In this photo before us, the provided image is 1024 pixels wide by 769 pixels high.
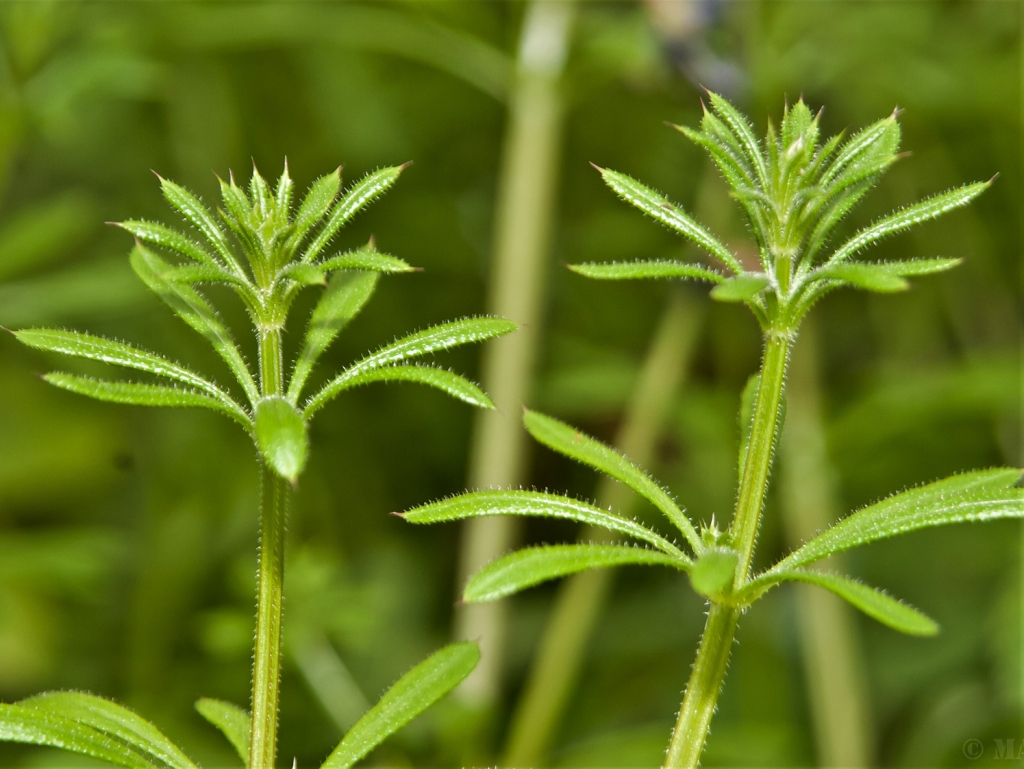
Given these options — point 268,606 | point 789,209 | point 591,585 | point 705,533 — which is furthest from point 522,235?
point 268,606

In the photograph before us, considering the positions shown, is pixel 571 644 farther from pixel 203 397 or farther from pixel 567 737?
pixel 203 397

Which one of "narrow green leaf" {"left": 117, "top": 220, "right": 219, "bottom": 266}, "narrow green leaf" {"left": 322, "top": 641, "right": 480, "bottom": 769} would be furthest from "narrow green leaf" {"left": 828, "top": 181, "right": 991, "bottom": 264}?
"narrow green leaf" {"left": 117, "top": 220, "right": 219, "bottom": 266}

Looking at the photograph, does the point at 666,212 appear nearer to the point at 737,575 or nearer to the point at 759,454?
the point at 759,454

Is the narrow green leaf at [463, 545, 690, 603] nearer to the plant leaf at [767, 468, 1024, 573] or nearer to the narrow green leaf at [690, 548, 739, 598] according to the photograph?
the narrow green leaf at [690, 548, 739, 598]

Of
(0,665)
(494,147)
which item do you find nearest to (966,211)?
(494,147)

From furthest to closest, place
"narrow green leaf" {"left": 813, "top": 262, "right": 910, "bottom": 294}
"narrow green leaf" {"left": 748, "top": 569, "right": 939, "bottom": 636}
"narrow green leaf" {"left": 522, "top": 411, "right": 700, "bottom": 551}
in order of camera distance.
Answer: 1. "narrow green leaf" {"left": 522, "top": 411, "right": 700, "bottom": 551}
2. "narrow green leaf" {"left": 813, "top": 262, "right": 910, "bottom": 294}
3. "narrow green leaf" {"left": 748, "top": 569, "right": 939, "bottom": 636}
